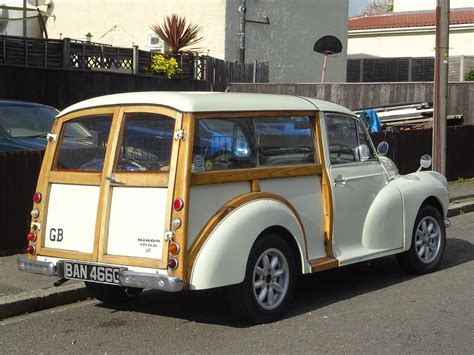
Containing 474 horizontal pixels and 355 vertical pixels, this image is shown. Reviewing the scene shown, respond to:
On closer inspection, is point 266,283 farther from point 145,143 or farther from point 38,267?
point 38,267

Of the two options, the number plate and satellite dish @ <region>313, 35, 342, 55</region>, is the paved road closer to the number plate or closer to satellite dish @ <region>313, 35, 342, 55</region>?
the number plate

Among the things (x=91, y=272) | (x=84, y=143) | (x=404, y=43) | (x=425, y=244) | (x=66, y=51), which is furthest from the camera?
(x=404, y=43)

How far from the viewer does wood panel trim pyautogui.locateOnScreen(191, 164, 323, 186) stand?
20.1 feet

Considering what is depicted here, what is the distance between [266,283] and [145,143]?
1.49m

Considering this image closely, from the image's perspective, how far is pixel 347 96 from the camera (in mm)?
19281

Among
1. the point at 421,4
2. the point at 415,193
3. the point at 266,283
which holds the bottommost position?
the point at 266,283

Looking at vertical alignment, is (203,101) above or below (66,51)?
below

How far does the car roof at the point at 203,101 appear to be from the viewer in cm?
621

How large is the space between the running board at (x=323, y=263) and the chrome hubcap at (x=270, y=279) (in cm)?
34

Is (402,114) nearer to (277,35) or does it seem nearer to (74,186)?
(277,35)

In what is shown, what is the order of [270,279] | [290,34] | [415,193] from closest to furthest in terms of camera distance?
[270,279] → [415,193] → [290,34]

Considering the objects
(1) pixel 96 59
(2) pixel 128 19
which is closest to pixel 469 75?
(2) pixel 128 19

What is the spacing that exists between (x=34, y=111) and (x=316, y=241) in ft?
18.6

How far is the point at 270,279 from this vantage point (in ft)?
21.5
